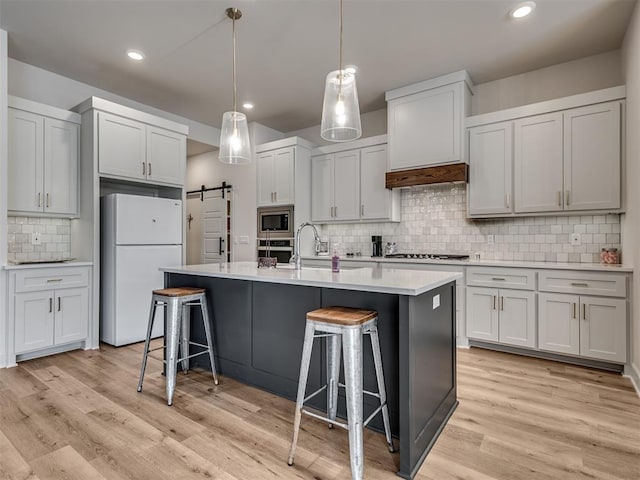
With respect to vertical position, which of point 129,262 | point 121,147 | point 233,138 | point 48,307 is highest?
point 121,147

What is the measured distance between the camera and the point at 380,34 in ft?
10.3

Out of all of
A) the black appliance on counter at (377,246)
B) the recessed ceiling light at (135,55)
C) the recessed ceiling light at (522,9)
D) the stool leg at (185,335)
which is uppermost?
the recessed ceiling light at (135,55)

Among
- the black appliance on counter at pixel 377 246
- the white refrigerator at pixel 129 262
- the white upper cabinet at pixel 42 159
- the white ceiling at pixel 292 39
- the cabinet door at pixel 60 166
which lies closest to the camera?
the white ceiling at pixel 292 39

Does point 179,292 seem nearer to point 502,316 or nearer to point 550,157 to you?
point 502,316

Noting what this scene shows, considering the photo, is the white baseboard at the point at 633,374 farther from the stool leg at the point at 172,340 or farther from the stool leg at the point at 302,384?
the stool leg at the point at 172,340

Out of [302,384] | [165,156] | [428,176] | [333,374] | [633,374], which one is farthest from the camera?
[165,156]

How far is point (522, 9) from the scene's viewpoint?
2768mm

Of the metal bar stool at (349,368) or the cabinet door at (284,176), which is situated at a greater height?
the cabinet door at (284,176)

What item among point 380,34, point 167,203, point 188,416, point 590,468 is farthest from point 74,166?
point 590,468

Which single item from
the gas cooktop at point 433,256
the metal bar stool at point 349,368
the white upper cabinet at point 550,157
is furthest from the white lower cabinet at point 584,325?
the metal bar stool at point 349,368

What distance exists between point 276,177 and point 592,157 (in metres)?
3.65

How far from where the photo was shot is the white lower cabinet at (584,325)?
2.90m

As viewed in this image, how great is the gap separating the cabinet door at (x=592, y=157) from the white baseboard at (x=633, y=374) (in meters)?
1.36

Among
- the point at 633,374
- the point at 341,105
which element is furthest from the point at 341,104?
the point at 633,374
